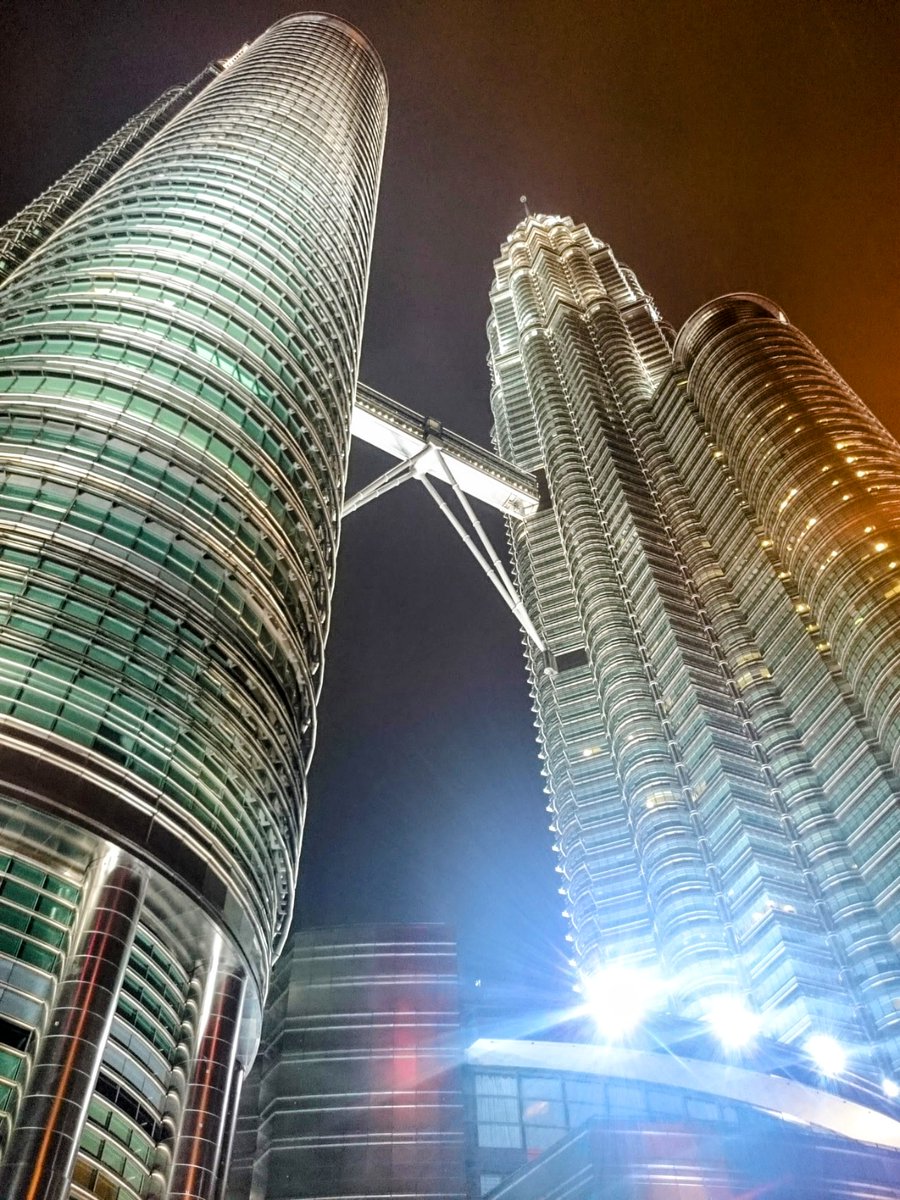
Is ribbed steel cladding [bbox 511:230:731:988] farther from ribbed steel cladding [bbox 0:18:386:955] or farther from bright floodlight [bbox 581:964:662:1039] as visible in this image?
ribbed steel cladding [bbox 0:18:386:955]

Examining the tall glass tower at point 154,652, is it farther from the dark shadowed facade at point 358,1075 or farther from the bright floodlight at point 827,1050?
the bright floodlight at point 827,1050

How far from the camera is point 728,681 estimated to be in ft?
247

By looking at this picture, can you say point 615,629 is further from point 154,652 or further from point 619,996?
point 154,652

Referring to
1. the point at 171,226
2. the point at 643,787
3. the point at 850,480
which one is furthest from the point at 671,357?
the point at 171,226

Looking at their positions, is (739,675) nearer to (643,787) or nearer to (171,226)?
(643,787)

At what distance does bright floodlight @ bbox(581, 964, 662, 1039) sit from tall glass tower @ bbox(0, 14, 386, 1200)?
1639 centimetres

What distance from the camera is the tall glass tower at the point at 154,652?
2148 cm

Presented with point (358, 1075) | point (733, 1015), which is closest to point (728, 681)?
point (733, 1015)

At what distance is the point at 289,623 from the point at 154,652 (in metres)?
7.02

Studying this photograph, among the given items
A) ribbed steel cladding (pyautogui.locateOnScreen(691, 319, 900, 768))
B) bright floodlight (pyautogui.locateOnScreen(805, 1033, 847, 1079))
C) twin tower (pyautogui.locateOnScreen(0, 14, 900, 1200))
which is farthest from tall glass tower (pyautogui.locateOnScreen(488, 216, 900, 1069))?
bright floodlight (pyautogui.locateOnScreen(805, 1033, 847, 1079))

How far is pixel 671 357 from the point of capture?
354 ft

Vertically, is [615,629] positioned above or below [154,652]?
above

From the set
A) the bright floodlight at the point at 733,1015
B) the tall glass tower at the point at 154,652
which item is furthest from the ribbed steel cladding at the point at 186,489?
the bright floodlight at the point at 733,1015

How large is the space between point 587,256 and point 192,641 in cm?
11304
